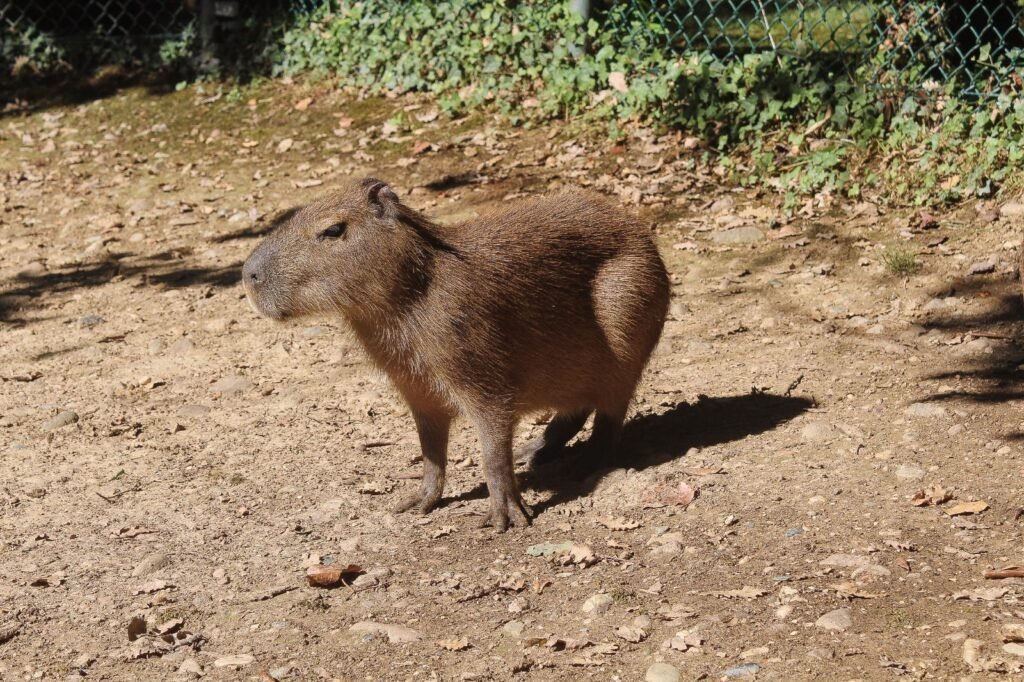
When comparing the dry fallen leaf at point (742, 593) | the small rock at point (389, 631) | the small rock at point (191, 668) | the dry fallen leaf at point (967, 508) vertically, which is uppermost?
the small rock at point (191, 668)

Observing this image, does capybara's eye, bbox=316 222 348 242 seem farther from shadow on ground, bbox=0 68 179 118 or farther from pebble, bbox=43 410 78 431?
shadow on ground, bbox=0 68 179 118

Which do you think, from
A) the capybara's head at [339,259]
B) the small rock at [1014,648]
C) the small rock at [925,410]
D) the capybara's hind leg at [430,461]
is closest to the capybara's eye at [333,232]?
the capybara's head at [339,259]

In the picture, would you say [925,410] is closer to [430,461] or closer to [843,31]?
[430,461]

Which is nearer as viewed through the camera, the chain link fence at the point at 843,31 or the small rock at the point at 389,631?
the small rock at the point at 389,631

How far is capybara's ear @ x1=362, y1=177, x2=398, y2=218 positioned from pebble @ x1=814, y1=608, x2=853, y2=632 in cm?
169

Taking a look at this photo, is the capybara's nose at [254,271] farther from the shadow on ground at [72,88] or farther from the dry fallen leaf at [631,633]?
the shadow on ground at [72,88]

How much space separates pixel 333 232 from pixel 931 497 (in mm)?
1887

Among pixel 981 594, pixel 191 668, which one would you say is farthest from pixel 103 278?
pixel 981 594

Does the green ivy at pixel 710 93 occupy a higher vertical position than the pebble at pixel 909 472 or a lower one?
higher

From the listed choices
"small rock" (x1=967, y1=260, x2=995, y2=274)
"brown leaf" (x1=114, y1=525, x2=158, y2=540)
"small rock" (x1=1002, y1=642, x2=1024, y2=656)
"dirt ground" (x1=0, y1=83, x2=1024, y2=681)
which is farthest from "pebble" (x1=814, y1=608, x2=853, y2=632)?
"small rock" (x1=967, y1=260, x2=995, y2=274)

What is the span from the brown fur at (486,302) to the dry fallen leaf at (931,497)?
1.02 metres

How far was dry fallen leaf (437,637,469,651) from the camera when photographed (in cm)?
304

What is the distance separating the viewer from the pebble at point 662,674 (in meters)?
2.79

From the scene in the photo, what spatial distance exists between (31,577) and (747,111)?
4.55 m
